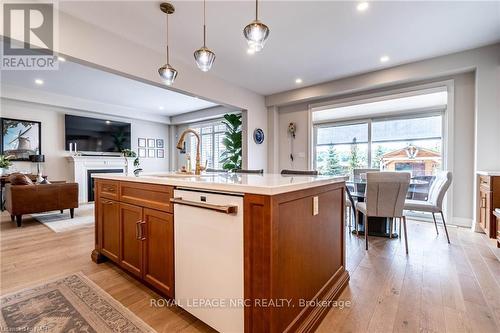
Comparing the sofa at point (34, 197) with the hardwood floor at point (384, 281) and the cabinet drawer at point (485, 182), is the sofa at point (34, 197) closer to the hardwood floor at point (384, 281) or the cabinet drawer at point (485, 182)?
the hardwood floor at point (384, 281)

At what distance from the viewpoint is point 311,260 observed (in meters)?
1.39

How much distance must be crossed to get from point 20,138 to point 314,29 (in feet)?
21.5

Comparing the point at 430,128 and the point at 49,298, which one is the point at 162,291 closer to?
the point at 49,298

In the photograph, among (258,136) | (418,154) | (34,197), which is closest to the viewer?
(34,197)

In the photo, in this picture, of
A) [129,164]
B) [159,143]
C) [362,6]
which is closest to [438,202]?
[362,6]

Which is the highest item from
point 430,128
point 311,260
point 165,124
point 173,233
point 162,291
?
point 165,124

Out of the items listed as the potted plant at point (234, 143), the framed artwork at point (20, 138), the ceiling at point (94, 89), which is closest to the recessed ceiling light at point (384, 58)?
the potted plant at point (234, 143)

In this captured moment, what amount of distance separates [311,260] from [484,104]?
386 centimetres

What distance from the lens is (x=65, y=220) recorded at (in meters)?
3.96

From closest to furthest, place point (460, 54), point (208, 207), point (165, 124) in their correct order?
point (208, 207)
point (460, 54)
point (165, 124)

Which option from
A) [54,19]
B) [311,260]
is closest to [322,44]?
[311,260]

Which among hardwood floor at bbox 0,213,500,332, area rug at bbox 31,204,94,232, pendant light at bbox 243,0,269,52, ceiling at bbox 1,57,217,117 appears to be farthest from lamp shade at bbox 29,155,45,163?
pendant light at bbox 243,0,269,52

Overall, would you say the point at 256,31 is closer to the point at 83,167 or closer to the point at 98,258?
the point at 98,258

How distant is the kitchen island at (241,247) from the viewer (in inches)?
41.6
